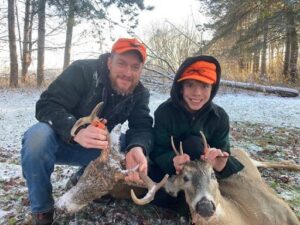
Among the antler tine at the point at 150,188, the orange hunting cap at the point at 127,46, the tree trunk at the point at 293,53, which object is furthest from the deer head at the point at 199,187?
the tree trunk at the point at 293,53

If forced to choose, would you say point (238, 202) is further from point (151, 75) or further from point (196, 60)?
point (151, 75)

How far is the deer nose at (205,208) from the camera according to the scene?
2629 millimetres

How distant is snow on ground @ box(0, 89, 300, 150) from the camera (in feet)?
24.7

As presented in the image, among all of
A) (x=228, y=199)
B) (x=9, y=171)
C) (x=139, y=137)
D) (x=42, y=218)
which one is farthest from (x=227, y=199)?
(x=9, y=171)

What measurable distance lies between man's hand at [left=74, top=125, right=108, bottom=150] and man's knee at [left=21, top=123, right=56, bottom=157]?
12.7 inches

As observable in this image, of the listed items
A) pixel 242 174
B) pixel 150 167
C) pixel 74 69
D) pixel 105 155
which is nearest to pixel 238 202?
pixel 242 174

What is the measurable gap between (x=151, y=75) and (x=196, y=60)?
33.4ft

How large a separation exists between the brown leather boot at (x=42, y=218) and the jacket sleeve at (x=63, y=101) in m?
0.55

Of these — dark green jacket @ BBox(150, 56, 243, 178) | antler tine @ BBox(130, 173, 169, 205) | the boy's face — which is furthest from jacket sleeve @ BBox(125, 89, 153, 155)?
antler tine @ BBox(130, 173, 169, 205)

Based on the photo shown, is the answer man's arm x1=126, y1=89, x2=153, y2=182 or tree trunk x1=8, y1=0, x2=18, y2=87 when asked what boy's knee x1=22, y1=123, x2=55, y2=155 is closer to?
man's arm x1=126, y1=89, x2=153, y2=182

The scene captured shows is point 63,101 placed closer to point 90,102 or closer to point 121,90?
point 90,102

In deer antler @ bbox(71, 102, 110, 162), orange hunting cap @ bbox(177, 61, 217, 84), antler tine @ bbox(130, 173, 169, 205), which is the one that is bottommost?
antler tine @ bbox(130, 173, 169, 205)

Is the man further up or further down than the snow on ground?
further up

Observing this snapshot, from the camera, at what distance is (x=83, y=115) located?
3.24m
